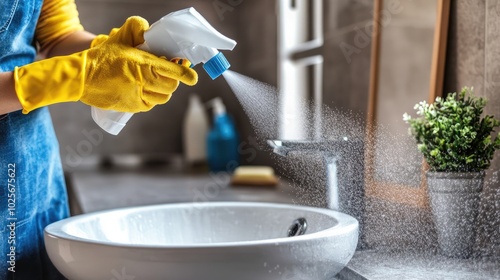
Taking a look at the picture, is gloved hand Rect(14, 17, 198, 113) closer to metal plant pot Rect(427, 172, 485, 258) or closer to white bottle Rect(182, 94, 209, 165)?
metal plant pot Rect(427, 172, 485, 258)

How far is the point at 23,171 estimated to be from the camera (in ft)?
3.09

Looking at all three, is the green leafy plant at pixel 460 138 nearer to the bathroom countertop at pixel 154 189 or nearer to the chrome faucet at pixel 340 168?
the chrome faucet at pixel 340 168

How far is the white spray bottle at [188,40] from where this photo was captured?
29.9 inches

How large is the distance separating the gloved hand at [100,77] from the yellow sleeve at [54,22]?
309 millimetres

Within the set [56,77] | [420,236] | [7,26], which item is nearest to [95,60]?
[56,77]

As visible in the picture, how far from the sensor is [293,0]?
1912 mm

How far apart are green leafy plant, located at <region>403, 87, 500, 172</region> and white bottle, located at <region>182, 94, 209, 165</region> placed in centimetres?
167

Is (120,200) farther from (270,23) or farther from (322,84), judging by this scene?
(270,23)

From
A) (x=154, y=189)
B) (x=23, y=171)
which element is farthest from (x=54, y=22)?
(x=154, y=189)

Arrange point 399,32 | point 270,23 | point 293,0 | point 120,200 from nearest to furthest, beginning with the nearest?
point 399,32, point 120,200, point 293,0, point 270,23

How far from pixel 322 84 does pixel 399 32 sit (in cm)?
54

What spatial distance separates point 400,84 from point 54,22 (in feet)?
2.07

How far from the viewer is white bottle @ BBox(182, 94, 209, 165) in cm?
243

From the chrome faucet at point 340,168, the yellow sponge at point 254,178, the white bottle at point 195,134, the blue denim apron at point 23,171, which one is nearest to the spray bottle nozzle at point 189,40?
the chrome faucet at point 340,168
